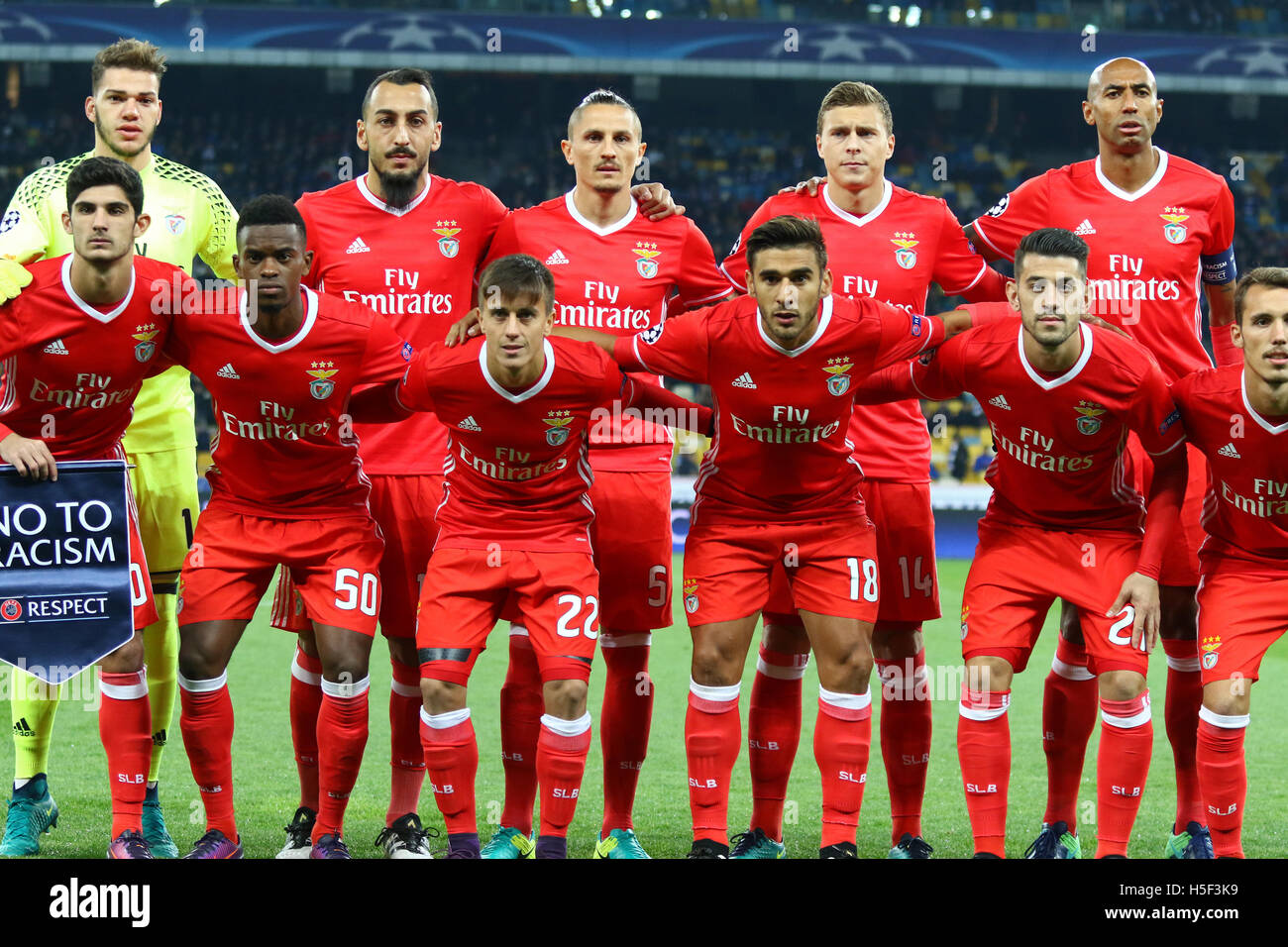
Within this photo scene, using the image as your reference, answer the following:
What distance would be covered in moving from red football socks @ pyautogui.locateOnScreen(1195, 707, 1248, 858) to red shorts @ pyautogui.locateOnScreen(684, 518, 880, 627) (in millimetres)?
1099

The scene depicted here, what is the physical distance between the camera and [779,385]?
480 centimetres

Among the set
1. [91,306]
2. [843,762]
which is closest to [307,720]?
[91,306]

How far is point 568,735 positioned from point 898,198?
2.36 metres

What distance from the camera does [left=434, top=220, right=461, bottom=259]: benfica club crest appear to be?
544 centimetres

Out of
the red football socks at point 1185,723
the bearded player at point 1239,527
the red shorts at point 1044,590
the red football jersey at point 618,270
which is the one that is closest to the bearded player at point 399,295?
the red football jersey at point 618,270

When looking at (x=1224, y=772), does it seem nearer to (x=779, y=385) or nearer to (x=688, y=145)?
(x=779, y=385)

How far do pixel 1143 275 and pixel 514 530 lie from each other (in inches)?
97.8

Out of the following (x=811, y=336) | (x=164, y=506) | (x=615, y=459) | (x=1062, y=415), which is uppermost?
(x=811, y=336)

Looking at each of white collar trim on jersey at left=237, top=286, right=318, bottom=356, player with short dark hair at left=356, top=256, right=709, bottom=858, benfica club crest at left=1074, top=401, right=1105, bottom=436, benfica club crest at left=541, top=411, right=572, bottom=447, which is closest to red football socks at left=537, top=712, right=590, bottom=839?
player with short dark hair at left=356, top=256, right=709, bottom=858

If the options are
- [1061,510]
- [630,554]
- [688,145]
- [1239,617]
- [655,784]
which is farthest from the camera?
[688,145]

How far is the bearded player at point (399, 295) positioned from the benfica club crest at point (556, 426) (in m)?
0.70

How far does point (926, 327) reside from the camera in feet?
16.3

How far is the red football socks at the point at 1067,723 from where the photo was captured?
520 centimetres
